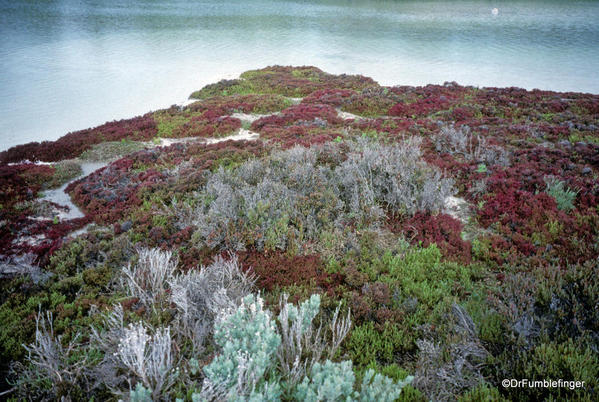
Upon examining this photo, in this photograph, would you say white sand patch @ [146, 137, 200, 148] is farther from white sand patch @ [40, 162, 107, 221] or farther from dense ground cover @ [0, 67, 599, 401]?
white sand patch @ [40, 162, 107, 221]

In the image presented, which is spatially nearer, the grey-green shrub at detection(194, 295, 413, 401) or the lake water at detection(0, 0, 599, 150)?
the grey-green shrub at detection(194, 295, 413, 401)

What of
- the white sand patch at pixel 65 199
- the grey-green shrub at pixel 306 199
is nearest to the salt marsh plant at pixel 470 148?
the grey-green shrub at pixel 306 199

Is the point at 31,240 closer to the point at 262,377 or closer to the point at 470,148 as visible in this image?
the point at 262,377

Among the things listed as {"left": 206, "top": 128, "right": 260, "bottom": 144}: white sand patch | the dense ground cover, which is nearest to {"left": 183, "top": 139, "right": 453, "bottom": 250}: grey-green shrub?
the dense ground cover

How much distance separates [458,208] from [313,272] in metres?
4.09

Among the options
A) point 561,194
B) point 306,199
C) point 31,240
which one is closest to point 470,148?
point 561,194

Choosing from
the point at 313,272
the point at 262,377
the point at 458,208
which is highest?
the point at 262,377

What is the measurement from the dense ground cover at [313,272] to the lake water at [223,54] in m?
12.9

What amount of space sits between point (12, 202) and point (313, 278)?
379 inches

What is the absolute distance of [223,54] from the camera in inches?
1422

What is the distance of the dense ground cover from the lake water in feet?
42.3

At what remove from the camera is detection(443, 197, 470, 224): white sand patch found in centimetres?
709

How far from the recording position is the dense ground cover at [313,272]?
3.27 meters

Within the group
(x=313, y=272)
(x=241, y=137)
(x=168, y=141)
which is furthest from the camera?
(x=168, y=141)
